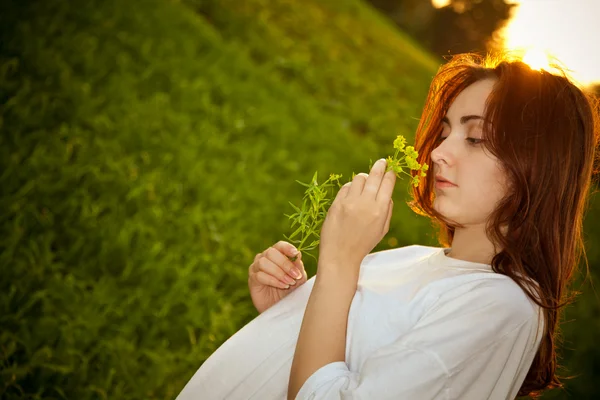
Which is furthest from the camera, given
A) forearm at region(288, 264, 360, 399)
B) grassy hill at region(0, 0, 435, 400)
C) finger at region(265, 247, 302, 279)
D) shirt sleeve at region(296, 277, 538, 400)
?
grassy hill at region(0, 0, 435, 400)

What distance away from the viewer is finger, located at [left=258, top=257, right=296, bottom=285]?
5.36ft

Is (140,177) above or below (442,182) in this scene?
below

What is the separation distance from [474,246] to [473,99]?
1.42 feet

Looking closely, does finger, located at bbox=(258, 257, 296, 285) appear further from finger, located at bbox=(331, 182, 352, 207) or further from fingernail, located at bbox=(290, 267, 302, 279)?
finger, located at bbox=(331, 182, 352, 207)

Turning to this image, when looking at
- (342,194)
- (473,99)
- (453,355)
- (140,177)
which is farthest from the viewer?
(140,177)

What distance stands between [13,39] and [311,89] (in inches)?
125

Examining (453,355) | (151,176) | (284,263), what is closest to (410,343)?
(453,355)

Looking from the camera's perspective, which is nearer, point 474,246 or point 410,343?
point 410,343

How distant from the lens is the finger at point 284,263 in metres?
1.62

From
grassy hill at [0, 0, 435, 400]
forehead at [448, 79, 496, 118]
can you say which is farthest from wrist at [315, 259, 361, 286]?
grassy hill at [0, 0, 435, 400]

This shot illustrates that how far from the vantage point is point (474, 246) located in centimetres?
155

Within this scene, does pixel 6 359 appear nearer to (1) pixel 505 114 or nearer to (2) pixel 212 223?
(2) pixel 212 223

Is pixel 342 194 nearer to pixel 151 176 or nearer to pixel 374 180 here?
pixel 374 180

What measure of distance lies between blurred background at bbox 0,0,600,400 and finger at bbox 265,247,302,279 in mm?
980
